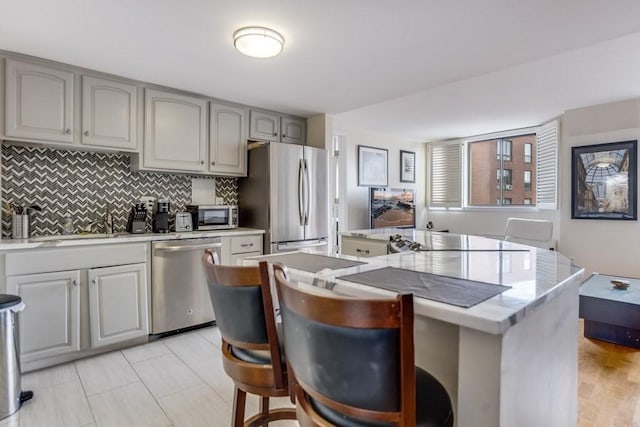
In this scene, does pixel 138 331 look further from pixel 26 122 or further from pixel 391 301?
pixel 391 301

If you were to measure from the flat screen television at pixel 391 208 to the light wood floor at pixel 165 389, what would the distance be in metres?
2.87

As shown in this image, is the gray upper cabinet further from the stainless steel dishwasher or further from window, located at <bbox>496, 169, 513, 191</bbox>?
window, located at <bbox>496, 169, 513, 191</bbox>

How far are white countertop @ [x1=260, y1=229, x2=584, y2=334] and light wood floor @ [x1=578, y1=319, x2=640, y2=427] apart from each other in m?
0.97

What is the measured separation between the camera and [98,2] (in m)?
1.81

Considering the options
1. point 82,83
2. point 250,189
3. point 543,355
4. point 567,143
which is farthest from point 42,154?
point 567,143

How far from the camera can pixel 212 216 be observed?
3.41 m

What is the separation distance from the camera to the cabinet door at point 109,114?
8.79 feet

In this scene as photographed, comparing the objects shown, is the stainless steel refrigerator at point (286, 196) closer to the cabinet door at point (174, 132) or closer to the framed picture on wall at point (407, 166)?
the cabinet door at point (174, 132)

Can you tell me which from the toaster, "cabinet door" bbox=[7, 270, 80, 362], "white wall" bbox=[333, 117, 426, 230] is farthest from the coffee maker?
"white wall" bbox=[333, 117, 426, 230]

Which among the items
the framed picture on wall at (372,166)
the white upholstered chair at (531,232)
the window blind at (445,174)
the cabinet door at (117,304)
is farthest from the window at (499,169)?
the cabinet door at (117,304)

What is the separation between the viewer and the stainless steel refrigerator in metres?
3.48

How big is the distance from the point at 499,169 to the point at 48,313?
593 centimetres

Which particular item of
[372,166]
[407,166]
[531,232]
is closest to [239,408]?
[531,232]

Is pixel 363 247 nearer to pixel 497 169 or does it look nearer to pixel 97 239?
pixel 97 239
